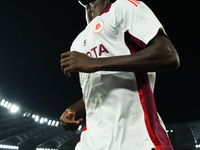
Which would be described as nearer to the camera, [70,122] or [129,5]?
[129,5]

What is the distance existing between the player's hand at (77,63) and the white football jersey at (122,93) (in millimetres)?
144

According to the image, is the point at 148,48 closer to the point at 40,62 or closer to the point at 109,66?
the point at 109,66

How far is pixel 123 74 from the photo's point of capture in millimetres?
979

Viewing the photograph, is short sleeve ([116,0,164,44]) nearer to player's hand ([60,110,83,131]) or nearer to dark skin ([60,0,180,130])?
dark skin ([60,0,180,130])

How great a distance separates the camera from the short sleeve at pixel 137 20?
895mm

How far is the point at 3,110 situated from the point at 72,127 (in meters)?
15.3

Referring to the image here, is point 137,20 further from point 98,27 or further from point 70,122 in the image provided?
point 70,122

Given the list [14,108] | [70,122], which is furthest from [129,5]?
[14,108]

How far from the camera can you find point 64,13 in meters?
14.1

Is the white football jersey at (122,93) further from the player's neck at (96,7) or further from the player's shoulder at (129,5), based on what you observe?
the player's neck at (96,7)

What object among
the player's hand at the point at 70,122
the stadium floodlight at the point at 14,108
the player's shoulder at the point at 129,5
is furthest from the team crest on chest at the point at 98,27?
the stadium floodlight at the point at 14,108

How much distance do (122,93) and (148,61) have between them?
0.63ft

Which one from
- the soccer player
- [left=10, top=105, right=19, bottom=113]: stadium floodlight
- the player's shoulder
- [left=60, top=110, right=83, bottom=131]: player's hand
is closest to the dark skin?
the soccer player

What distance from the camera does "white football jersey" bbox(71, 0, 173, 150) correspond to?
89cm
